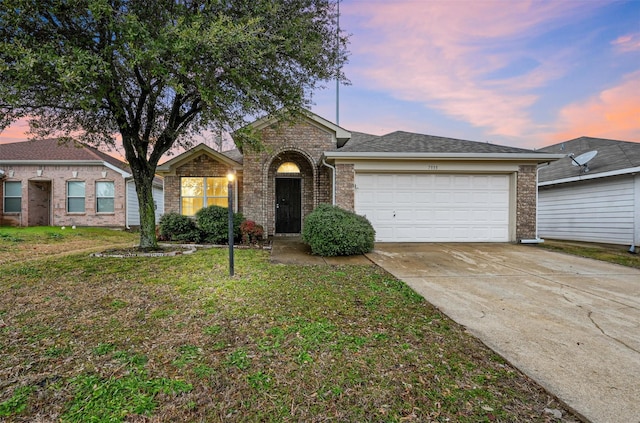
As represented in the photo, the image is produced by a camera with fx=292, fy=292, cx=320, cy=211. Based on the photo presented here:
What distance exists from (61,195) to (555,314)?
1970 cm

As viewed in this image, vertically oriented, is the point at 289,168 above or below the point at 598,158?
below

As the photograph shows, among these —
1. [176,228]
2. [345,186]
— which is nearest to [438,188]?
[345,186]

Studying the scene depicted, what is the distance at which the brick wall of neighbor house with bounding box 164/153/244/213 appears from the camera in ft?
38.3

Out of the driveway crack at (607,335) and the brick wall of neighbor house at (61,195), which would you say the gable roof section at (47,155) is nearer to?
the brick wall of neighbor house at (61,195)

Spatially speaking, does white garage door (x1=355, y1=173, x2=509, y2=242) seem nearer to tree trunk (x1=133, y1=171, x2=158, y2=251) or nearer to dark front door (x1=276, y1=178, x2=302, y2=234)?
dark front door (x1=276, y1=178, x2=302, y2=234)

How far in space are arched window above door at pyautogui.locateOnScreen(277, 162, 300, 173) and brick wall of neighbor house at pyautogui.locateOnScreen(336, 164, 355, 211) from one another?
2.99 metres

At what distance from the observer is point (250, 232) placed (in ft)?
31.5

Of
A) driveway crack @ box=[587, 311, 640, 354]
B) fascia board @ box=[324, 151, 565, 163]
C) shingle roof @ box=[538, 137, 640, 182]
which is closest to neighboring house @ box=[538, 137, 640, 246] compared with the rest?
shingle roof @ box=[538, 137, 640, 182]

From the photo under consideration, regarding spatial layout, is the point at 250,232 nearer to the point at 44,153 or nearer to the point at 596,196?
the point at 596,196

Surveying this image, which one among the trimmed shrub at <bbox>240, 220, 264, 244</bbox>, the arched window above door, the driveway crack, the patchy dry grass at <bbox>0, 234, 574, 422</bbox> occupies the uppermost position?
the arched window above door

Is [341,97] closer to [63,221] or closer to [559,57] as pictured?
[559,57]

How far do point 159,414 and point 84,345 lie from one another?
1466 millimetres

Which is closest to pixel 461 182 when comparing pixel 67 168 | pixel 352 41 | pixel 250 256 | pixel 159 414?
pixel 352 41

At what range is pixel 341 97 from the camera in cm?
1842
